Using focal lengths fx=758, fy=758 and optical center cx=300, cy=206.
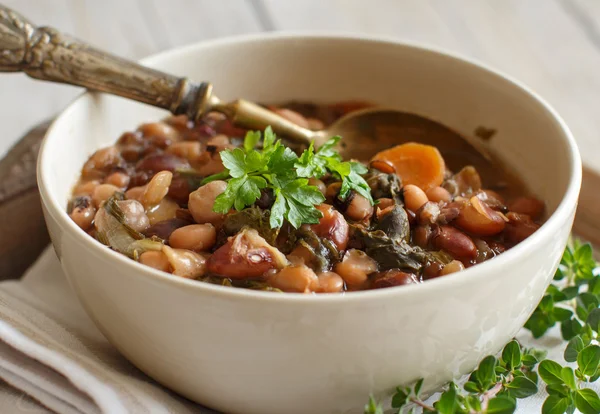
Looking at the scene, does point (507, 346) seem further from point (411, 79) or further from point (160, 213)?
point (411, 79)

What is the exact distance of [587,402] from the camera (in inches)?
83.0

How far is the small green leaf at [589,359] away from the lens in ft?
7.20

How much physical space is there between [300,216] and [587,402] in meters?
0.96

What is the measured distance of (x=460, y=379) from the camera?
7.57 ft

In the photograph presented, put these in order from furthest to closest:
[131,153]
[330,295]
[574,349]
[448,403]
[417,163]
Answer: [131,153] < [417,163] < [574,349] < [448,403] < [330,295]

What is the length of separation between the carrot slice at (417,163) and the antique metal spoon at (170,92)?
0.81ft

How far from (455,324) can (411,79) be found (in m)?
1.54

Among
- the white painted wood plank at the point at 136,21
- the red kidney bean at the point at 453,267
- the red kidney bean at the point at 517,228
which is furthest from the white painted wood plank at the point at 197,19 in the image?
the red kidney bean at the point at 453,267

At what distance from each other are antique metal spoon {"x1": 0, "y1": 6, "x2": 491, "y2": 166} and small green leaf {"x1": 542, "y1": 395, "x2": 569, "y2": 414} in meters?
1.12

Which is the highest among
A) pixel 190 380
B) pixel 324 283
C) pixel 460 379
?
pixel 324 283

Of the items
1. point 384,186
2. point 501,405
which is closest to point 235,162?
point 384,186

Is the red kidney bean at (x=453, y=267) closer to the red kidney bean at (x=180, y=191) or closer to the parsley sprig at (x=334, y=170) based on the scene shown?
the parsley sprig at (x=334, y=170)

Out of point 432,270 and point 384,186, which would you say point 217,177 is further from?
point 432,270

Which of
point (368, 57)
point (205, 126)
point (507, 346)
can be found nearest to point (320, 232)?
point (507, 346)
